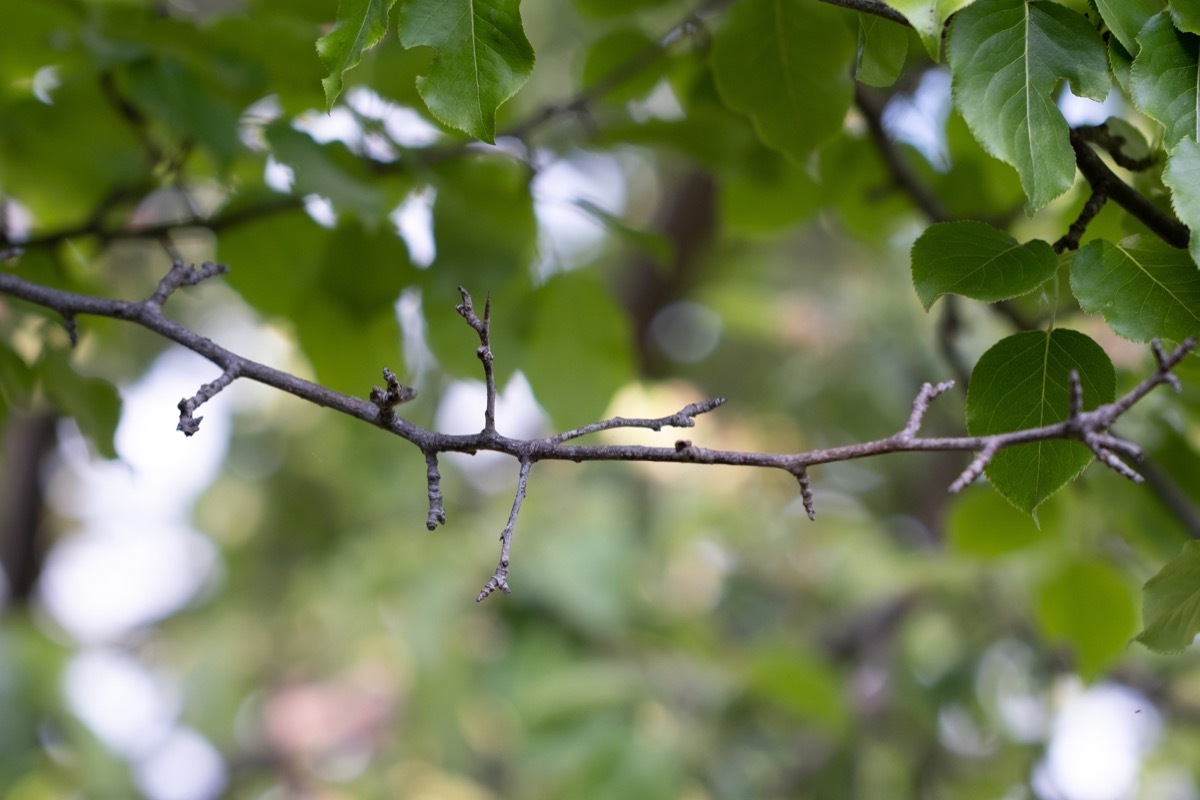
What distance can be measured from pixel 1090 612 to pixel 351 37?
963mm

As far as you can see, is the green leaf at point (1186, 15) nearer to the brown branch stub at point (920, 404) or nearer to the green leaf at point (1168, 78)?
the green leaf at point (1168, 78)

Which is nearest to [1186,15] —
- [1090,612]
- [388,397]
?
[388,397]

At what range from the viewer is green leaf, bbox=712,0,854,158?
72 centimetres

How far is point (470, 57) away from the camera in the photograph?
1.57 feet

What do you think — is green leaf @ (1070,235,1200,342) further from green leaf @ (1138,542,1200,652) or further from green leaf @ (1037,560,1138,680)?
green leaf @ (1037,560,1138,680)

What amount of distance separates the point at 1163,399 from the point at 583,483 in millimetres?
2246

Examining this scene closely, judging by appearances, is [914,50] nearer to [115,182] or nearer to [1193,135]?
[1193,135]

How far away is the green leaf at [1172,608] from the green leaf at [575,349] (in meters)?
0.54

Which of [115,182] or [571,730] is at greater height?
[115,182]

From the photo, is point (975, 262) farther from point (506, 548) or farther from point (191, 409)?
point (191, 409)

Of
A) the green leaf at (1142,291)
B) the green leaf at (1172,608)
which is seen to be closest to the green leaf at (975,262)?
the green leaf at (1142,291)

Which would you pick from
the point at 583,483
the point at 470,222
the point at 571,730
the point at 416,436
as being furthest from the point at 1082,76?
the point at 583,483

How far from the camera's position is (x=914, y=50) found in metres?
0.82

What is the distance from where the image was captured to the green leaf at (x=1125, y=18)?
470mm
